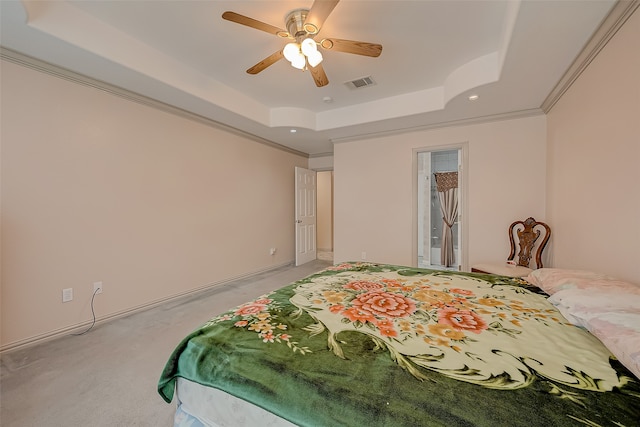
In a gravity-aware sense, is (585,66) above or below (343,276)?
above

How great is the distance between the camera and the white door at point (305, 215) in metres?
5.11

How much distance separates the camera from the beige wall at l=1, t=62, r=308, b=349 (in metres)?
2.06

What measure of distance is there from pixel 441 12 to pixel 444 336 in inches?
90.7

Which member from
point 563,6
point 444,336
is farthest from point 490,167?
point 444,336

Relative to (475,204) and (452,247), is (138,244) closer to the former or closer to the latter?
(475,204)

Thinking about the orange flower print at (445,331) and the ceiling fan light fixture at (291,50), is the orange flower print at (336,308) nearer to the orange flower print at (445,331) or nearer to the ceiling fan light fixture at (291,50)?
the orange flower print at (445,331)

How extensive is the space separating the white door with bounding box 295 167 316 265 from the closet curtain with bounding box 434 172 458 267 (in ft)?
8.77

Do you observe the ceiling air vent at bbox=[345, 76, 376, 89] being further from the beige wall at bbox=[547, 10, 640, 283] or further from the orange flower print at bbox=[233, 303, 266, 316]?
the orange flower print at bbox=[233, 303, 266, 316]

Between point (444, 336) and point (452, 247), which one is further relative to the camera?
point (452, 247)

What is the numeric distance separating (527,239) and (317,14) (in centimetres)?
335

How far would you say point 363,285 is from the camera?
1.75 metres

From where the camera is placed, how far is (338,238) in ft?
14.6

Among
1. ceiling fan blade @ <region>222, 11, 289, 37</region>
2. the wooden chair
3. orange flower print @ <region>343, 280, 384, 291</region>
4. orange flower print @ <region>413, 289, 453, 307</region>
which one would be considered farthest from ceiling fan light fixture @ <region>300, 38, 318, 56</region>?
the wooden chair

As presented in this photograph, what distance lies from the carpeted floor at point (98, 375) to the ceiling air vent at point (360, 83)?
3.11 m
